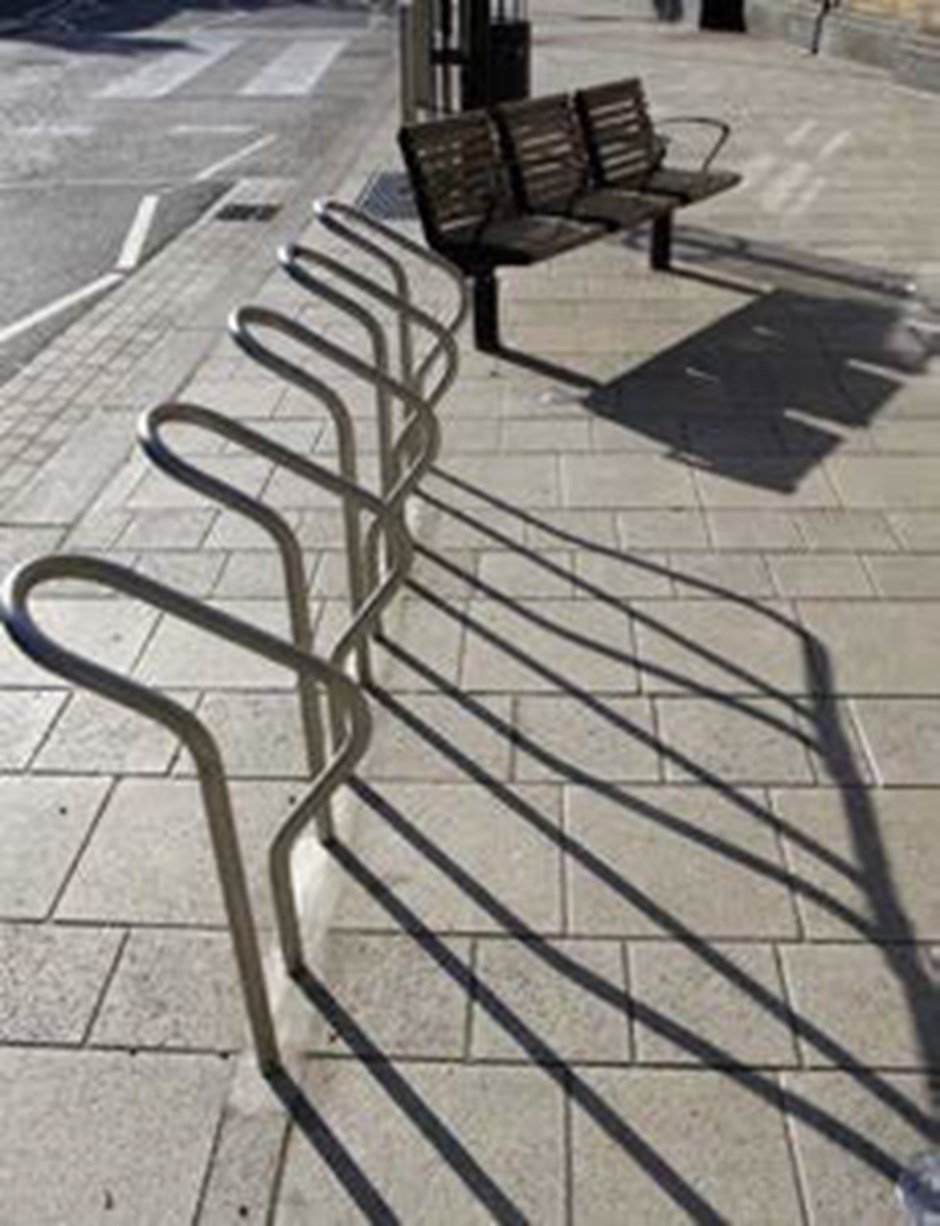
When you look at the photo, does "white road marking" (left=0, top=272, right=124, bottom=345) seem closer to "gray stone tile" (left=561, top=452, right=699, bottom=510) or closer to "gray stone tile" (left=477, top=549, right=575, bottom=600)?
"gray stone tile" (left=561, top=452, right=699, bottom=510)

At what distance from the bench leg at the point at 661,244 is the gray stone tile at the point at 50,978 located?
211 inches

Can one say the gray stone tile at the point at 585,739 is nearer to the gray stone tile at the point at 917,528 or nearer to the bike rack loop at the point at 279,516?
the bike rack loop at the point at 279,516

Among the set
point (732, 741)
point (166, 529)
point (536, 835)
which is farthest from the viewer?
point (166, 529)

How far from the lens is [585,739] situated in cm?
345

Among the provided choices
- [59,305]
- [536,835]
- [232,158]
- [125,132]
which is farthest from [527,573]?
[125,132]

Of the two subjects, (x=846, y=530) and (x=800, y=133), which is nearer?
(x=846, y=530)

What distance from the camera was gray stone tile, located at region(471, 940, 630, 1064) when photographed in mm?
2564

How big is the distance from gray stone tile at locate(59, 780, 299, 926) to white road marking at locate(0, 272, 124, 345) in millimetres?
4507

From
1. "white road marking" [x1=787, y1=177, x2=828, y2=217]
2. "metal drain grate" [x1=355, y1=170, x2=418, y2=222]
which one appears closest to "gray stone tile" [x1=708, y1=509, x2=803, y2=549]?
"white road marking" [x1=787, y1=177, x2=828, y2=217]

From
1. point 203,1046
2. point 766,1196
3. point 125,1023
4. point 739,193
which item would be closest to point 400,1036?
point 203,1046

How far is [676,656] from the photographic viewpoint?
12.4 feet

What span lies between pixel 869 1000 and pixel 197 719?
1542 millimetres

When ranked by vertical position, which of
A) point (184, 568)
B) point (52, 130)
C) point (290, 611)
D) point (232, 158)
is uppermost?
point (290, 611)

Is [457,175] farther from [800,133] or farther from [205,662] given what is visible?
[800,133]
